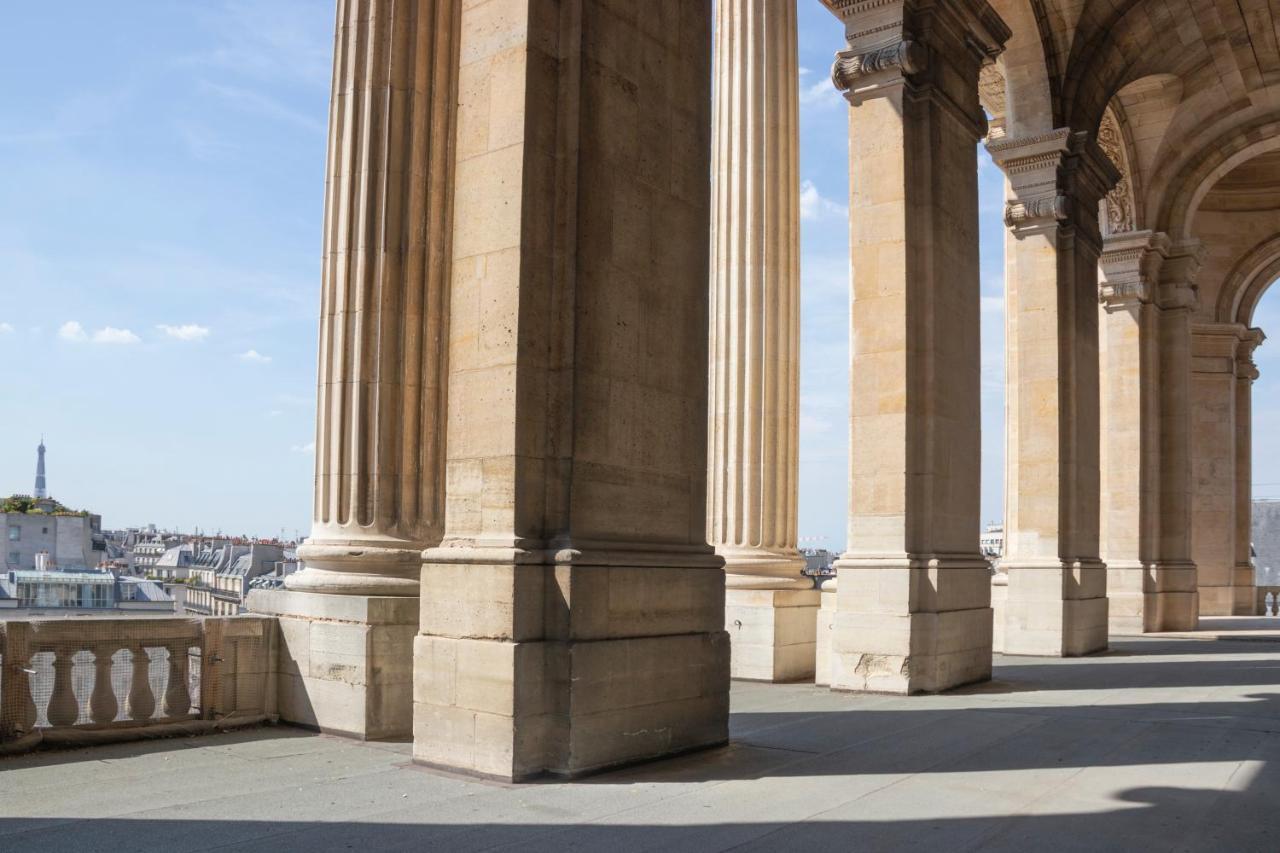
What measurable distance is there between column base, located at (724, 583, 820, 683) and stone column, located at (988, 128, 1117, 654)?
28.6ft

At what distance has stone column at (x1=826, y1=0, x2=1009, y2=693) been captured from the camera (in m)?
18.5

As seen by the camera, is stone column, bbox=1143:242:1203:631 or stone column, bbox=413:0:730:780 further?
stone column, bbox=1143:242:1203:631

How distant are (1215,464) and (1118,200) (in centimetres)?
1696

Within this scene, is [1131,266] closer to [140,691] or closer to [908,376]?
[908,376]

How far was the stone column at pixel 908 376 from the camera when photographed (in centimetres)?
1850

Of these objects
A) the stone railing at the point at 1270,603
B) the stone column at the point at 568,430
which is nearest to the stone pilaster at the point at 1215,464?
the stone railing at the point at 1270,603

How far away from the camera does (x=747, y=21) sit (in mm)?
21781

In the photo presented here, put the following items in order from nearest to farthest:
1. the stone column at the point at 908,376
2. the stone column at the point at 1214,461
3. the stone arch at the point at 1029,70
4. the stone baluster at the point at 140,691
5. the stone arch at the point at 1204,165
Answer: the stone baluster at the point at 140,691 → the stone column at the point at 908,376 → the stone arch at the point at 1029,70 → the stone arch at the point at 1204,165 → the stone column at the point at 1214,461

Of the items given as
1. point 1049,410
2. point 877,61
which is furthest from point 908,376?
point 1049,410

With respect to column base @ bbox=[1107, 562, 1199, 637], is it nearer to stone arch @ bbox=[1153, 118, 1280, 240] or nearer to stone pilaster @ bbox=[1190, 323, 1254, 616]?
stone arch @ bbox=[1153, 118, 1280, 240]

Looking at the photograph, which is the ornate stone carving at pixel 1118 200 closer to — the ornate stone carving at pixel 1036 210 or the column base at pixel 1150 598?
the ornate stone carving at pixel 1036 210

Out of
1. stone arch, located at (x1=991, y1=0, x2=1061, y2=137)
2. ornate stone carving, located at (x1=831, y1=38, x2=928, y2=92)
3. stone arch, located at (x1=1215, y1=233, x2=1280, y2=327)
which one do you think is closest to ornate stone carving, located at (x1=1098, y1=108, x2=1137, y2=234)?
stone arch, located at (x1=991, y1=0, x2=1061, y2=137)

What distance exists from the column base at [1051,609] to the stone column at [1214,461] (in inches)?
961

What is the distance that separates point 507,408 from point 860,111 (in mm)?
11603
